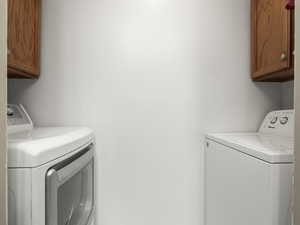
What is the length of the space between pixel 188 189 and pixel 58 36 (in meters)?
1.20

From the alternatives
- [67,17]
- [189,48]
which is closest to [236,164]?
[189,48]

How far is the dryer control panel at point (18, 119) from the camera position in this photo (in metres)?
1.25

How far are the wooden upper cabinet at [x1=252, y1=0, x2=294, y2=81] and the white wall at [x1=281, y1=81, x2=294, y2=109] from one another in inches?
2.3

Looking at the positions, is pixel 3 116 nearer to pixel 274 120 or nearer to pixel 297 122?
pixel 297 122

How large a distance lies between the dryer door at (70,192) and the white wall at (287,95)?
118cm

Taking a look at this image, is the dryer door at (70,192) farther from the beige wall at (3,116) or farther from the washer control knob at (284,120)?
the washer control knob at (284,120)

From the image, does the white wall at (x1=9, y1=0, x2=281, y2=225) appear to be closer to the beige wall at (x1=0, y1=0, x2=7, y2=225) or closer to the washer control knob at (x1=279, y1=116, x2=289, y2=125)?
the washer control knob at (x1=279, y1=116, x2=289, y2=125)

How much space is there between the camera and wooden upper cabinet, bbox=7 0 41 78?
3.82 ft

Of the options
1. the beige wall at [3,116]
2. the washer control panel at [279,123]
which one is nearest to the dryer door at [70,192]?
the beige wall at [3,116]

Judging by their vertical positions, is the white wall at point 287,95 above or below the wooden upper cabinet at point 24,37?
below

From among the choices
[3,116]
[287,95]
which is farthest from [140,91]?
[3,116]

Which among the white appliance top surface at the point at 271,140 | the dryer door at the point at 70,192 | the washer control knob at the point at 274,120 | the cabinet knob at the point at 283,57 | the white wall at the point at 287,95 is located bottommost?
the dryer door at the point at 70,192

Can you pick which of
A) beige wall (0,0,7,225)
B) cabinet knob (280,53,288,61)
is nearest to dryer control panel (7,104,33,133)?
beige wall (0,0,7,225)

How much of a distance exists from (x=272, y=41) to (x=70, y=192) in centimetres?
118
